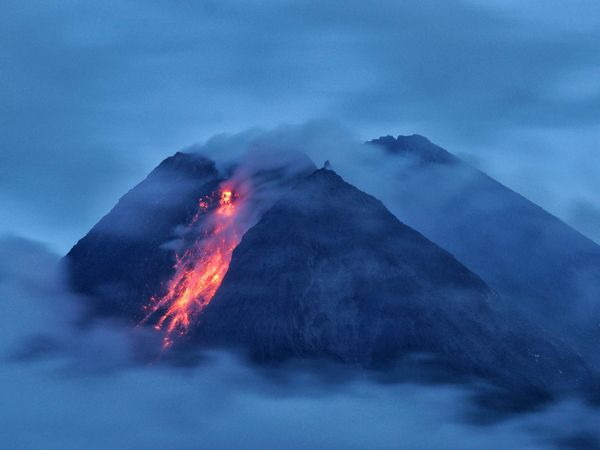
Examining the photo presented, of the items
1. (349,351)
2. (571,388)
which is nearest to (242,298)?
(349,351)

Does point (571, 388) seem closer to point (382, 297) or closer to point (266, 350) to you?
point (382, 297)

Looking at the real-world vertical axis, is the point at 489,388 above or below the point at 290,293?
below

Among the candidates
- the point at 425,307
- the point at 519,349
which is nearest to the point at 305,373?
the point at 425,307

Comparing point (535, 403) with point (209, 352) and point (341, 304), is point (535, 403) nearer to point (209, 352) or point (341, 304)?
point (341, 304)

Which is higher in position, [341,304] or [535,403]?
[341,304]

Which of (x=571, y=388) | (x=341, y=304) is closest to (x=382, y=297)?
(x=341, y=304)

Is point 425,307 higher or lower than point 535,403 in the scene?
higher

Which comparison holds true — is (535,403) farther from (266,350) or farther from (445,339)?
(266,350)
